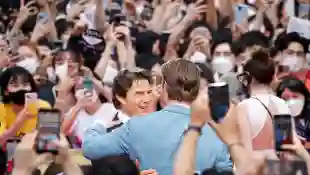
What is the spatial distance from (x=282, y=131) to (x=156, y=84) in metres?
1.20

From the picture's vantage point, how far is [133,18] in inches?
424

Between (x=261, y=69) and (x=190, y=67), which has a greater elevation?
(x=190, y=67)

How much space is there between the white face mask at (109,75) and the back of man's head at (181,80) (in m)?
3.54

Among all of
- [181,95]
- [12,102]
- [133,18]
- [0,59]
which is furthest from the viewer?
[133,18]

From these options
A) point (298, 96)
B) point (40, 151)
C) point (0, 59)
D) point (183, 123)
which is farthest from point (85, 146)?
point (0, 59)

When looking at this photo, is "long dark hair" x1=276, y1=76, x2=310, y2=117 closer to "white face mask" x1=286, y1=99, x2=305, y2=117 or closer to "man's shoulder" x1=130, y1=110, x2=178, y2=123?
"white face mask" x1=286, y1=99, x2=305, y2=117

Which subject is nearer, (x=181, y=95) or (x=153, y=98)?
(x=181, y=95)

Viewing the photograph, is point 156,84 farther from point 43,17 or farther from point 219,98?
point 43,17

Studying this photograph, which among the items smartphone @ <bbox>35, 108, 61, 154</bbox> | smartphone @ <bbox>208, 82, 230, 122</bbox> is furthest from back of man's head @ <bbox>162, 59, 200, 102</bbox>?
smartphone @ <bbox>35, 108, 61, 154</bbox>

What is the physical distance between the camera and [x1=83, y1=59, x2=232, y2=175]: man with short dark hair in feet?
12.9

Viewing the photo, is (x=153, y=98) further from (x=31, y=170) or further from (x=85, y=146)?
(x=31, y=170)

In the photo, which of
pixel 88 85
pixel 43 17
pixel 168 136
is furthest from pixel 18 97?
pixel 43 17

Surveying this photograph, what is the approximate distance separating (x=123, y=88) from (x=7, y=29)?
6257mm

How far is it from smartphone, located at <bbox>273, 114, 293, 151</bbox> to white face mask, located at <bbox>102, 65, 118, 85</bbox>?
369 cm
